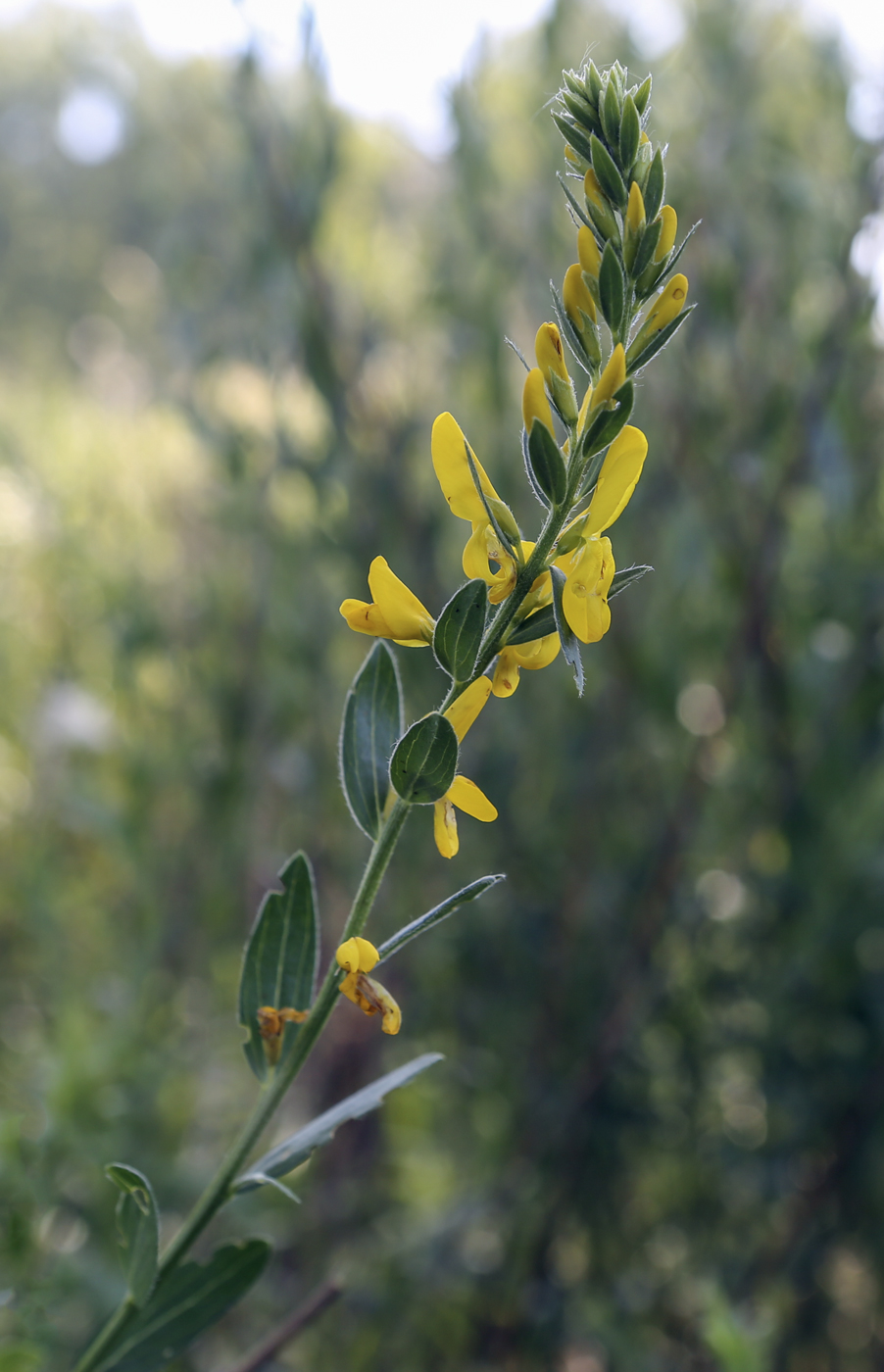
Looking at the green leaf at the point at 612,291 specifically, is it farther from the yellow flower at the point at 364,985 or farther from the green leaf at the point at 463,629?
the yellow flower at the point at 364,985

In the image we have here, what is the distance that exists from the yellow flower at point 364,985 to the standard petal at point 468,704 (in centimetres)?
7

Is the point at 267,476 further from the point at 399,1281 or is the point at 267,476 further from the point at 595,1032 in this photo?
the point at 399,1281

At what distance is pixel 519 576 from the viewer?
0.30m

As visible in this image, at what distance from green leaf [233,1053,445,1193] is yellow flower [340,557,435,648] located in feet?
0.45

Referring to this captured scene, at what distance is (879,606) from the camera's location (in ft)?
2.95

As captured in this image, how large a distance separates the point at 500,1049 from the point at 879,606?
59 cm

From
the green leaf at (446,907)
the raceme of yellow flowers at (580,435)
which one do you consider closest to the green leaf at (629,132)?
the raceme of yellow flowers at (580,435)

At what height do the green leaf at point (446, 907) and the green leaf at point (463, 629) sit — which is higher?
the green leaf at point (463, 629)

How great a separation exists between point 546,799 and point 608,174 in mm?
839

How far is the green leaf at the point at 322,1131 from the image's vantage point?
1.08ft

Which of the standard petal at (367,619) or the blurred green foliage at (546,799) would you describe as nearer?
the standard petal at (367,619)

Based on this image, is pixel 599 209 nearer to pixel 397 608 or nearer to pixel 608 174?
pixel 608 174

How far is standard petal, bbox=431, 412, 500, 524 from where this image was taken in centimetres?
31

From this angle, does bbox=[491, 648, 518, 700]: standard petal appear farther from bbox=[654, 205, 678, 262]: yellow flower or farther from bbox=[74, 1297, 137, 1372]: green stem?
bbox=[74, 1297, 137, 1372]: green stem
